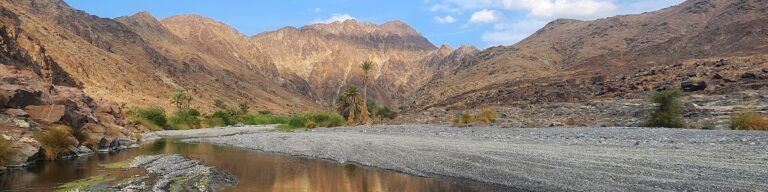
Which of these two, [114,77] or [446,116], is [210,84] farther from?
[446,116]

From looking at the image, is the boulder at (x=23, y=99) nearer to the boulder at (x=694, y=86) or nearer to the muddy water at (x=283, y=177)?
the muddy water at (x=283, y=177)

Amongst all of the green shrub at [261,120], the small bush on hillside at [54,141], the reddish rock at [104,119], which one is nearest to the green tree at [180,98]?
the green shrub at [261,120]

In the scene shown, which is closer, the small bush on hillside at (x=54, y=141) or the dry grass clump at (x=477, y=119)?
the small bush on hillside at (x=54, y=141)

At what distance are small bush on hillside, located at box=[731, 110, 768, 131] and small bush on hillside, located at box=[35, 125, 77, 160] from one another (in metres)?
38.9

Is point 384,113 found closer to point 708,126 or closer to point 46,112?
point 46,112

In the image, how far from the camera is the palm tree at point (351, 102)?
84.6m

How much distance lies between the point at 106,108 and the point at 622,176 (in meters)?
53.0

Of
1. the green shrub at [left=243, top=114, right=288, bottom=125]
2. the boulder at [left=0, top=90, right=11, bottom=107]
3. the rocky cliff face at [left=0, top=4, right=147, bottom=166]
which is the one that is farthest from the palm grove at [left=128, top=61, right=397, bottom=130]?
the boulder at [left=0, top=90, right=11, bottom=107]

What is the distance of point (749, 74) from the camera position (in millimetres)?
54031

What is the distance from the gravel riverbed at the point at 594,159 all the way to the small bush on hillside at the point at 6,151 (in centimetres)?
1526

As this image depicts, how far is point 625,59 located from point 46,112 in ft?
332

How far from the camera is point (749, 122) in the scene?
31.8 metres

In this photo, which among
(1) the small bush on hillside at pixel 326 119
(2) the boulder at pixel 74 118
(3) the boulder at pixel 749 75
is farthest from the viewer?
(1) the small bush on hillside at pixel 326 119

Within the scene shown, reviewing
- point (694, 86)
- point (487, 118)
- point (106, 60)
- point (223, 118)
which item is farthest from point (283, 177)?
point (106, 60)
